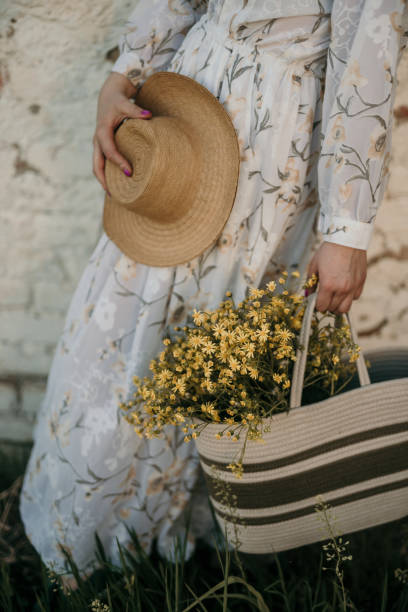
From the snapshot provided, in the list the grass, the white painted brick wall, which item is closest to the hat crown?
the white painted brick wall

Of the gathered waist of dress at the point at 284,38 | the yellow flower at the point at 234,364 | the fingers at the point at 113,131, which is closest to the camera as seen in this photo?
the yellow flower at the point at 234,364

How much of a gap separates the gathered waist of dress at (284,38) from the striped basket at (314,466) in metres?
0.53

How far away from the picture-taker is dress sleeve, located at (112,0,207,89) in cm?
107

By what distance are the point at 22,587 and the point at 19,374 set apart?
0.72 m

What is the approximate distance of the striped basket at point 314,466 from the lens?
0.84m

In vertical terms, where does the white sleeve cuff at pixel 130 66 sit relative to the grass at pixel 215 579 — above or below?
above

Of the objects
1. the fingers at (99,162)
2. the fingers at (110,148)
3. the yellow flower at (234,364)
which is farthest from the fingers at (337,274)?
the fingers at (99,162)

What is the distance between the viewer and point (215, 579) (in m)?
1.29

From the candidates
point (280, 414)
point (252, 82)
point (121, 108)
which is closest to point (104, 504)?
point (280, 414)

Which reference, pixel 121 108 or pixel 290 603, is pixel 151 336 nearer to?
pixel 121 108

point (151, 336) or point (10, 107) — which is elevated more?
point (10, 107)

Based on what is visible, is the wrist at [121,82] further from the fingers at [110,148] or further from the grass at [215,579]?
the grass at [215,579]

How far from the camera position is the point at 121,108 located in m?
1.03

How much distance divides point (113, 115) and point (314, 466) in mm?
907
